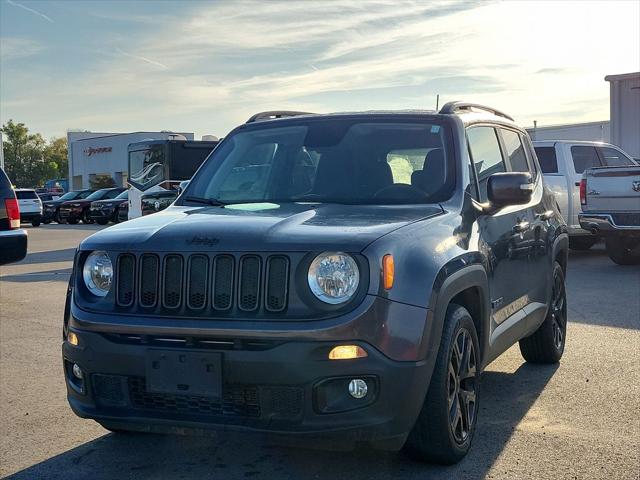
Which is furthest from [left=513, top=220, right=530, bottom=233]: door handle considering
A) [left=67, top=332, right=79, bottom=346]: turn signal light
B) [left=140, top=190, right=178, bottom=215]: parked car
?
[left=140, top=190, right=178, bottom=215]: parked car

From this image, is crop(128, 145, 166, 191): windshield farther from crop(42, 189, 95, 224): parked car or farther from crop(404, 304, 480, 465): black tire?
crop(404, 304, 480, 465): black tire

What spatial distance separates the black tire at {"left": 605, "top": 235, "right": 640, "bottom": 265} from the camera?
12469 millimetres

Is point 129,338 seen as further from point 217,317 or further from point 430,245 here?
point 430,245

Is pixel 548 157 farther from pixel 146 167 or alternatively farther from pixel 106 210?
pixel 106 210

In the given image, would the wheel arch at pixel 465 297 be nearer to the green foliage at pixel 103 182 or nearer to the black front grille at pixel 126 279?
the black front grille at pixel 126 279

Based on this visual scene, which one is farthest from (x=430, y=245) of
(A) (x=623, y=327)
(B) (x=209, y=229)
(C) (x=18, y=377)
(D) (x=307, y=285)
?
(A) (x=623, y=327)

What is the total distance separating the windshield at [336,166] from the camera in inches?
178

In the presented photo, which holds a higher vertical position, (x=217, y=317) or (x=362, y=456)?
(x=217, y=317)

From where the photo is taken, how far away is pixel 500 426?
15.3 ft

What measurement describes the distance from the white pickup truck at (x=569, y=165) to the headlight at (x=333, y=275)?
11034 millimetres

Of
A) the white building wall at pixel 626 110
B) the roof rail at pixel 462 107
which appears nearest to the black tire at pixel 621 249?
the white building wall at pixel 626 110

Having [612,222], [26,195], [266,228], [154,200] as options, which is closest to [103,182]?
[26,195]

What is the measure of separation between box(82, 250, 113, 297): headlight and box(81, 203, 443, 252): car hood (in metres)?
0.05

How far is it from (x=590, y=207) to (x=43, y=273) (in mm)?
9084
